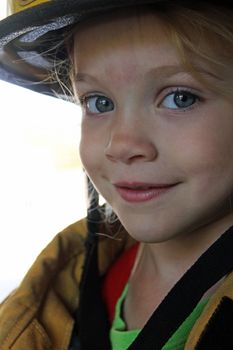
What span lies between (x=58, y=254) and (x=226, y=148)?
399 mm

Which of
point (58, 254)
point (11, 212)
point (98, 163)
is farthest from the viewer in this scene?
point (11, 212)

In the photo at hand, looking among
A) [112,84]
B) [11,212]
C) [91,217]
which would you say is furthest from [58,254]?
[11,212]

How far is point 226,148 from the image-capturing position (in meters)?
0.67

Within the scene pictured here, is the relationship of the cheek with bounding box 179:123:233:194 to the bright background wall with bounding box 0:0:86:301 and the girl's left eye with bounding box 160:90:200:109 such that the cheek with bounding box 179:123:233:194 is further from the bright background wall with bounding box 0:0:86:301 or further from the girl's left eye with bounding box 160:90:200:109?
the bright background wall with bounding box 0:0:86:301

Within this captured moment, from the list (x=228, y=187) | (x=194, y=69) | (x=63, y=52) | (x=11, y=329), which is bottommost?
(x=11, y=329)

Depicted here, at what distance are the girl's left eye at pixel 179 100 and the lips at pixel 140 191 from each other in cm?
10

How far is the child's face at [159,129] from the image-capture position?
2.19 feet

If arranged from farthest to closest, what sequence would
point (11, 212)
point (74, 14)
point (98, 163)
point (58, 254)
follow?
point (11, 212), point (58, 254), point (98, 163), point (74, 14)

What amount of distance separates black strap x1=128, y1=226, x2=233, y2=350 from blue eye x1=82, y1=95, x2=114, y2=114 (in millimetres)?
239

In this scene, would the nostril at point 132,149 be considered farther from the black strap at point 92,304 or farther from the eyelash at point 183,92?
the black strap at point 92,304

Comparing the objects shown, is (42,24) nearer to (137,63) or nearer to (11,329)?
(137,63)

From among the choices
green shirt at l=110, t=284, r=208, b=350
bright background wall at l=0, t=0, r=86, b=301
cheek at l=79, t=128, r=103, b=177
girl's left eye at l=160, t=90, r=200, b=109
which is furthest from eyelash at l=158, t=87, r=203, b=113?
bright background wall at l=0, t=0, r=86, b=301

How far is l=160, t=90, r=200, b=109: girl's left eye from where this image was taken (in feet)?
2.24

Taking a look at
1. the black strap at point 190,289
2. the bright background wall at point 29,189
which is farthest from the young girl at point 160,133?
the bright background wall at point 29,189
